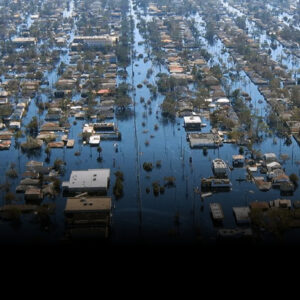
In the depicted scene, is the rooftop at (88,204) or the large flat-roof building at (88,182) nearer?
the rooftop at (88,204)

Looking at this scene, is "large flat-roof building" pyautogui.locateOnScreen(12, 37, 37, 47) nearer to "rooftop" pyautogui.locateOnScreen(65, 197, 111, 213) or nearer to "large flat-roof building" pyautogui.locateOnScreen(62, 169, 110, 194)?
"large flat-roof building" pyautogui.locateOnScreen(62, 169, 110, 194)

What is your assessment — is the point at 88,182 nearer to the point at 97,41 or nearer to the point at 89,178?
the point at 89,178

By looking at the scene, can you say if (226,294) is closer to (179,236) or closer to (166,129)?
(179,236)

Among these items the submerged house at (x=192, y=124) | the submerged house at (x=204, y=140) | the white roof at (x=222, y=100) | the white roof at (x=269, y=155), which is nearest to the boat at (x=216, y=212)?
the white roof at (x=269, y=155)

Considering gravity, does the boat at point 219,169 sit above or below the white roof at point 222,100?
above

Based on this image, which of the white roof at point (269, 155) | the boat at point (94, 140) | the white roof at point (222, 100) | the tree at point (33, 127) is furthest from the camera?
the white roof at point (222, 100)

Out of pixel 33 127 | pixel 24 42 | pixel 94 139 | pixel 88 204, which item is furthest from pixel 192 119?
pixel 24 42

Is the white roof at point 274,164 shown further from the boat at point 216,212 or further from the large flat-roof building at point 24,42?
the large flat-roof building at point 24,42
